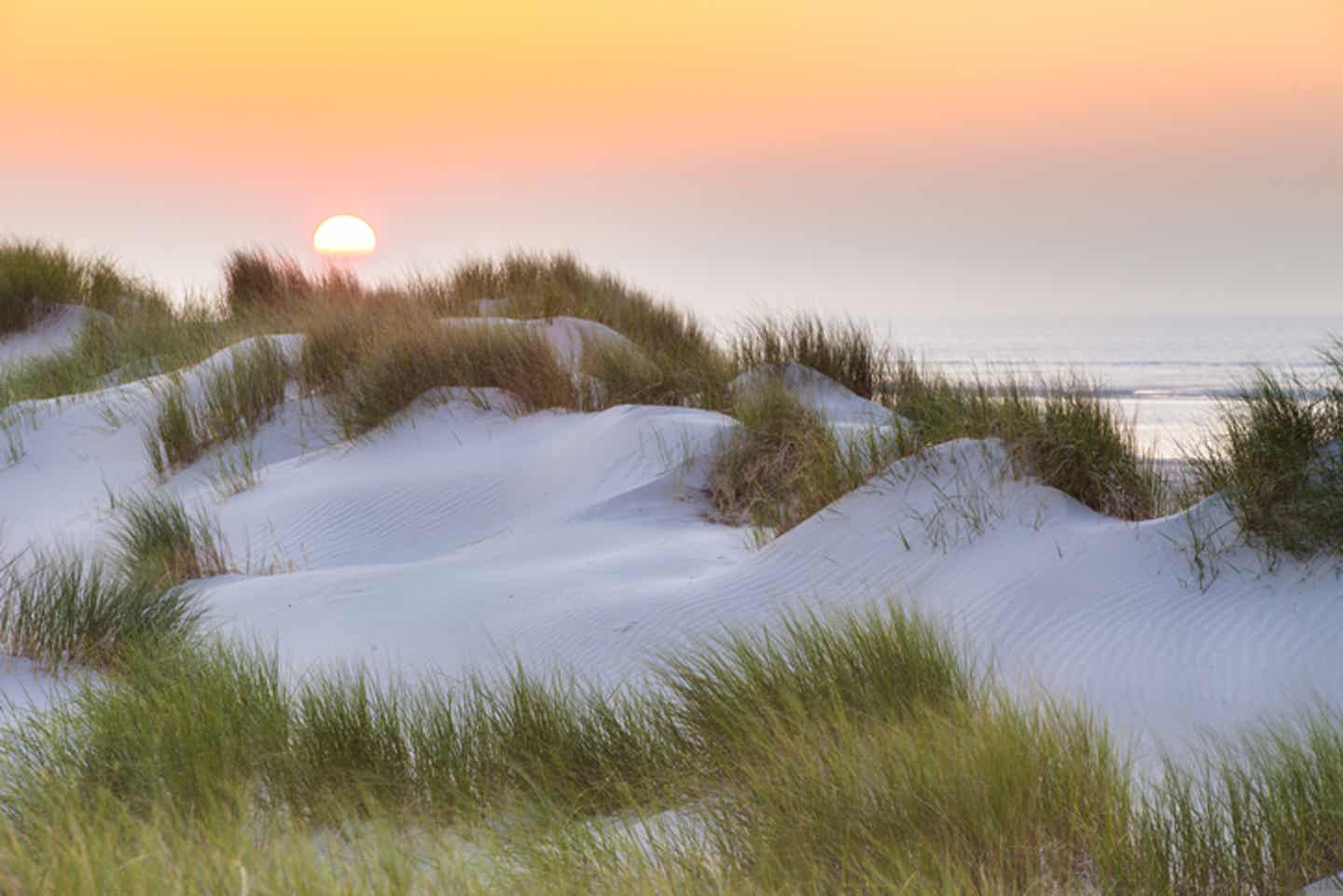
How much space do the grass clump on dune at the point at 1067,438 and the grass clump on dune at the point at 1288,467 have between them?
1.85 ft

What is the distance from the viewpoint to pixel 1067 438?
5.50 metres

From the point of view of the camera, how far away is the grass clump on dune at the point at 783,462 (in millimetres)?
5766

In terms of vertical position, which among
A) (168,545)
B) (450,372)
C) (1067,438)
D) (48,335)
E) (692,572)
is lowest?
(168,545)

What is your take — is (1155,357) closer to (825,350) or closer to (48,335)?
(825,350)

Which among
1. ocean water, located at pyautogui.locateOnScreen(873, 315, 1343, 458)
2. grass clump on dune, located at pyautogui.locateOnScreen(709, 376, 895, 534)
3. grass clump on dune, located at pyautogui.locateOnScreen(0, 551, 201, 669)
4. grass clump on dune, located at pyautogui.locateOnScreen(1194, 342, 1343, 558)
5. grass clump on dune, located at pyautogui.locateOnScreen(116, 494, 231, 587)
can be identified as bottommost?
ocean water, located at pyautogui.locateOnScreen(873, 315, 1343, 458)

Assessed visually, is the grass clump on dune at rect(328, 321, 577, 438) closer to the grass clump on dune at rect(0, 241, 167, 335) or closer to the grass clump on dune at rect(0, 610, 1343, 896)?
the grass clump on dune at rect(0, 610, 1343, 896)

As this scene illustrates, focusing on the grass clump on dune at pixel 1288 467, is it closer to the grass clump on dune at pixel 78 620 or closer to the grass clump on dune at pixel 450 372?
the grass clump on dune at pixel 78 620

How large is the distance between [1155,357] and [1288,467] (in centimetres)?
2199

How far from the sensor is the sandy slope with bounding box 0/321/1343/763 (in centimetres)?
405

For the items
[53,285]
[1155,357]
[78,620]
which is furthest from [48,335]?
[1155,357]

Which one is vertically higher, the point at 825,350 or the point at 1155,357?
the point at 825,350

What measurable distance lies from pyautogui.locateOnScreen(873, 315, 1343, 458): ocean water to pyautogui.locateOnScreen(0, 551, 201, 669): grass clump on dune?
4693 mm

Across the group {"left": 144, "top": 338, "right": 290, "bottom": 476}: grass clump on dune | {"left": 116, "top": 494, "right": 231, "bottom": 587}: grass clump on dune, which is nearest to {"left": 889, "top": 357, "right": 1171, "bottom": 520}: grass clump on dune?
{"left": 116, "top": 494, "right": 231, "bottom": 587}: grass clump on dune

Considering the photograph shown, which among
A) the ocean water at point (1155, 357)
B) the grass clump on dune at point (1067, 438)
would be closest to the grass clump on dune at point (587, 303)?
the ocean water at point (1155, 357)
